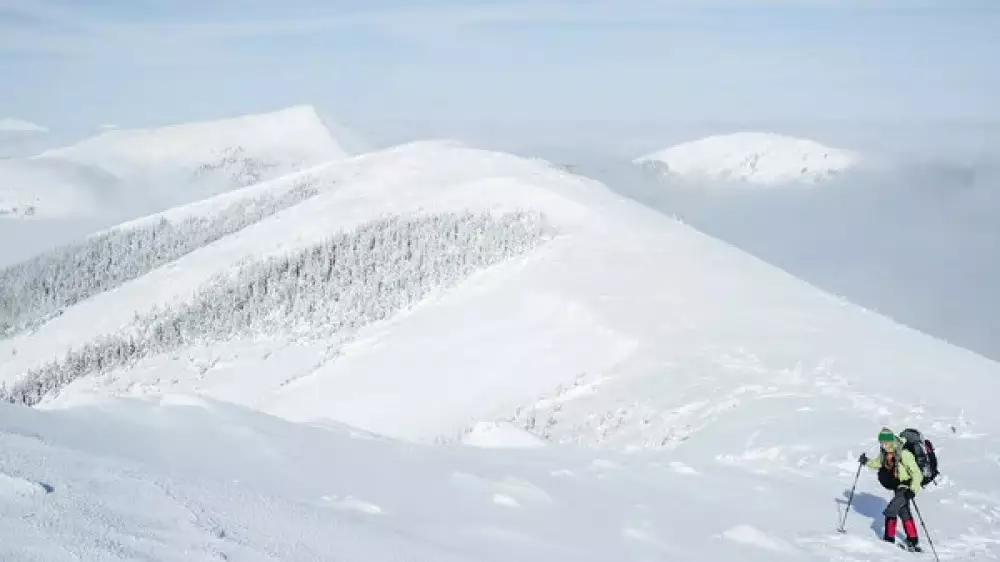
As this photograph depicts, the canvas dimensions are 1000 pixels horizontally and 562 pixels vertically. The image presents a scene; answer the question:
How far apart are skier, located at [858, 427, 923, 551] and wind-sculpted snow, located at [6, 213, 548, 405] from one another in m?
37.7

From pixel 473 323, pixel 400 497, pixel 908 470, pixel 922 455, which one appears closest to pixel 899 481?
pixel 908 470

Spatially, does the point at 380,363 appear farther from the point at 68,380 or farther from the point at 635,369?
the point at 68,380

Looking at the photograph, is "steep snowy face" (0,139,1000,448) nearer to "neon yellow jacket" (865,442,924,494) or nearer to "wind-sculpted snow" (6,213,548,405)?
"wind-sculpted snow" (6,213,548,405)

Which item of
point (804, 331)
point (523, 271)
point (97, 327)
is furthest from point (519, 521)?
point (97, 327)

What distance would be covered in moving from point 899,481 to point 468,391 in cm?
2213

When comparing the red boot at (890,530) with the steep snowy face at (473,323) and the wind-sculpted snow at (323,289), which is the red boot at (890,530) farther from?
the wind-sculpted snow at (323,289)

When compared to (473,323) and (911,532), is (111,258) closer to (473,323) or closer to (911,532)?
(473,323)

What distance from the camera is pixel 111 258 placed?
260 ft

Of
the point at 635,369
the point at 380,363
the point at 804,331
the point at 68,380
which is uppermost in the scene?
the point at 804,331

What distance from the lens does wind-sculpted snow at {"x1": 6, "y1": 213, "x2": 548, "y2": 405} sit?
50156 millimetres

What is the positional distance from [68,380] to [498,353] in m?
32.1

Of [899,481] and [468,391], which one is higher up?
[899,481]

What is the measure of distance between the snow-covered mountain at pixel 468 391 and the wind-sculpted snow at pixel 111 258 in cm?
49

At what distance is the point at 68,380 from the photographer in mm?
51562
